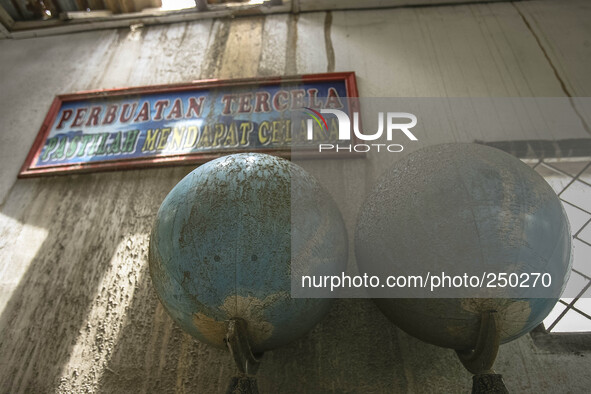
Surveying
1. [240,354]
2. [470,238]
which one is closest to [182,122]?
[240,354]

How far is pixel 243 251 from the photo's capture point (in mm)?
1627

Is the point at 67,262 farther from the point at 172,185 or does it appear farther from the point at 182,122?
the point at 182,122

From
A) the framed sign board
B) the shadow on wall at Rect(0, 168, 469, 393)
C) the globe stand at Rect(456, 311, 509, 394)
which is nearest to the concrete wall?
the shadow on wall at Rect(0, 168, 469, 393)

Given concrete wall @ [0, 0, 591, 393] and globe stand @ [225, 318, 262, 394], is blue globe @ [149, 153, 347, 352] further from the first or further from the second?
concrete wall @ [0, 0, 591, 393]

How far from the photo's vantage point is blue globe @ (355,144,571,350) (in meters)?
1.58

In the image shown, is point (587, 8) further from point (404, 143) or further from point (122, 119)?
point (122, 119)

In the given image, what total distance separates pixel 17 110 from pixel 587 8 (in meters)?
6.35

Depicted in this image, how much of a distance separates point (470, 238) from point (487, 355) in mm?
505

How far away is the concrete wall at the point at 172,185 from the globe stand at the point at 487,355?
47 centimetres

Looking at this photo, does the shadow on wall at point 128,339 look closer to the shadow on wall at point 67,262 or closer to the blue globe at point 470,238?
the shadow on wall at point 67,262

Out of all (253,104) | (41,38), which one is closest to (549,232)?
(253,104)

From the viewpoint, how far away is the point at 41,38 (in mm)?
4656

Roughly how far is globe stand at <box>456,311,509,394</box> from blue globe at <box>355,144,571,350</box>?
33 millimetres

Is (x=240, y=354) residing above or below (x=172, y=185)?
below
